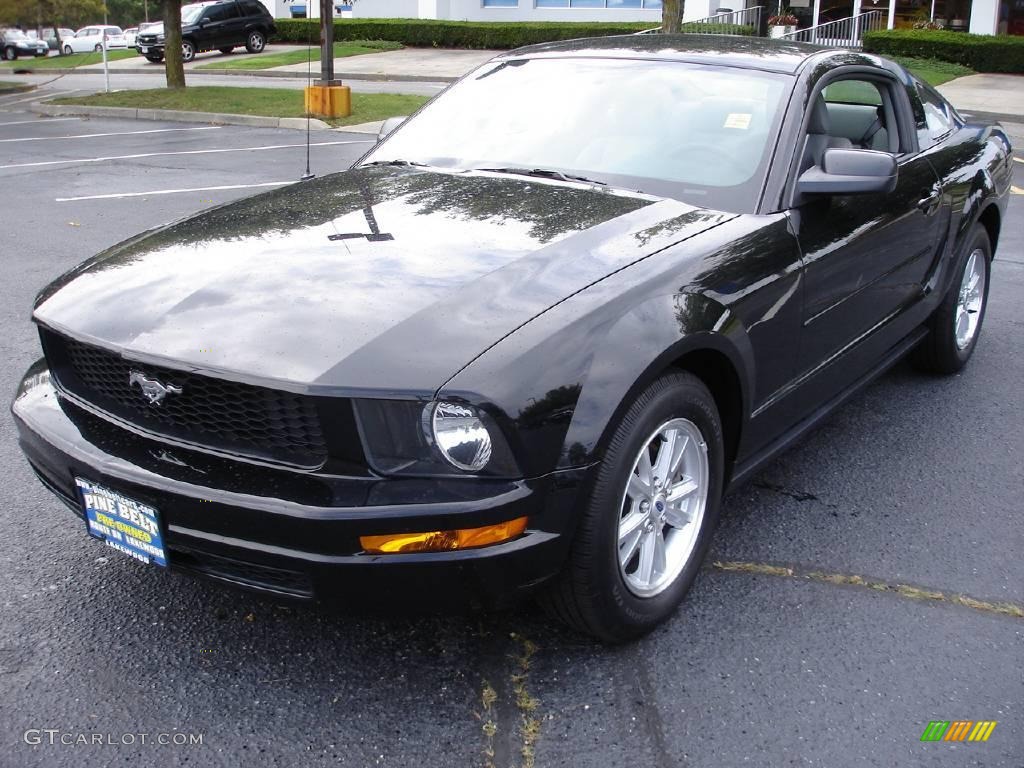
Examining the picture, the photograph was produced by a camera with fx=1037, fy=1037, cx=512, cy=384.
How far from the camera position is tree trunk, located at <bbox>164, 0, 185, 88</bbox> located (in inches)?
750

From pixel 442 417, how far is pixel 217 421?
583 mm

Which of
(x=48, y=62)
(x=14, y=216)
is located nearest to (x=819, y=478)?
(x=14, y=216)

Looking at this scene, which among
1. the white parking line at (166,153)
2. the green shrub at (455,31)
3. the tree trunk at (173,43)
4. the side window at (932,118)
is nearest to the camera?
the side window at (932,118)

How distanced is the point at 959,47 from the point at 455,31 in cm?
1476

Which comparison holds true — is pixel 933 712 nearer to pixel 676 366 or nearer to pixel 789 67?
pixel 676 366

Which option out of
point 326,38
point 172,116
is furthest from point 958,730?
point 172,116

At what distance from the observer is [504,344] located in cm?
243

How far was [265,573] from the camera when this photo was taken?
8.13 ft

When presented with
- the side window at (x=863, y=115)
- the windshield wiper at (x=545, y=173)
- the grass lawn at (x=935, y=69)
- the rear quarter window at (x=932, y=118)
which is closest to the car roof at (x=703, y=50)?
the side window at (x=863, y=115)

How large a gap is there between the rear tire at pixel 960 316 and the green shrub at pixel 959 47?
2042cm

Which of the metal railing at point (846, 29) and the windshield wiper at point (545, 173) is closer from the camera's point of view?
the windshield wiper at point (545, 173)

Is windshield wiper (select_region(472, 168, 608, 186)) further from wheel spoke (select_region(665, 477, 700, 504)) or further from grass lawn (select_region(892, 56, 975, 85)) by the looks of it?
grass lawn (select_region(892, 56, 975, 85))

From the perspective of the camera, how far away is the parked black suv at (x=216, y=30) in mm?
31297

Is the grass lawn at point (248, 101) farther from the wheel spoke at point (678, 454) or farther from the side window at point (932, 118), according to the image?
the wheel spoke at point (678, 454)
